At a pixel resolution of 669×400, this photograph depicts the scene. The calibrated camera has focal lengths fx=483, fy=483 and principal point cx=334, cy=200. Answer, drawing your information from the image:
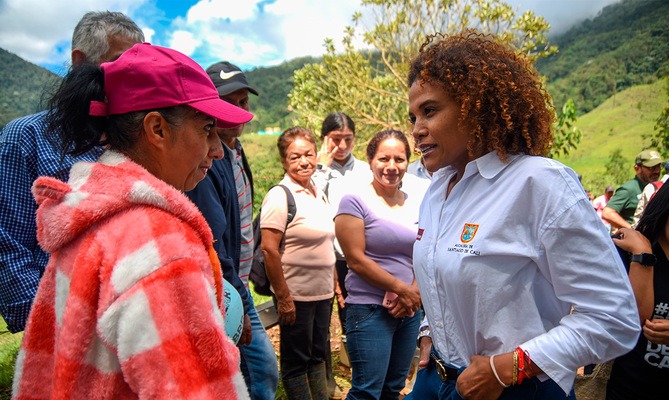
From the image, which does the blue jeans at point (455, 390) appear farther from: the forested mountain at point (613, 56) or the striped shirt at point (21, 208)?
the forested mountain at point (613, 56)

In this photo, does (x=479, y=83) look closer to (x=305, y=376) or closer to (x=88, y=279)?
(x=88, y=279)

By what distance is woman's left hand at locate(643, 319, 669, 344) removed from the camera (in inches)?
87.4

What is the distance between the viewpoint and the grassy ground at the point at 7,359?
11.6 ft

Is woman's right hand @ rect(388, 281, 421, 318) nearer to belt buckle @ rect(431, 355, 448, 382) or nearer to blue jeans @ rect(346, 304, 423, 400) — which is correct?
blue jeans @ rect(346, 304, 423, 400)

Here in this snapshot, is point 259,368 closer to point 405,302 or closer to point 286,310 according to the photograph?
point 286,310

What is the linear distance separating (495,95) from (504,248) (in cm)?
58

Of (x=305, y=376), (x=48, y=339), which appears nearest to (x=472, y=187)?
(x=48, y=339)

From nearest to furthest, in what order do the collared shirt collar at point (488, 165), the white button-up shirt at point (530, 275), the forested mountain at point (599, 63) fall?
the white button-up shirt at point (530, 275) < the collared shirt collar at point (488, 165) < the forested mountain at point (599, 63)

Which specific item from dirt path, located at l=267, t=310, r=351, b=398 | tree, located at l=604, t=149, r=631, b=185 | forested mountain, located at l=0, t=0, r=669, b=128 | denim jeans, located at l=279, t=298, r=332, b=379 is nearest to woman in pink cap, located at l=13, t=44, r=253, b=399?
denim jeans, located at l=279, t=298, r=332, b=379

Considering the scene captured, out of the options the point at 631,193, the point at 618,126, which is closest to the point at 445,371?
the point at 631,193

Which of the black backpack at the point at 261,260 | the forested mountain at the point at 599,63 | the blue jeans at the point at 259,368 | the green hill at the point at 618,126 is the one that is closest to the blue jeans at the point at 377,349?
the blue jeans at the point at 259,368

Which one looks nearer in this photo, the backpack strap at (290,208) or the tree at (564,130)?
the backpack strap at (290,208)

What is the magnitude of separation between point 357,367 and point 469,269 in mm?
1679

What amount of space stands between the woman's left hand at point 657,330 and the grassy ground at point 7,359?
3.82 m
